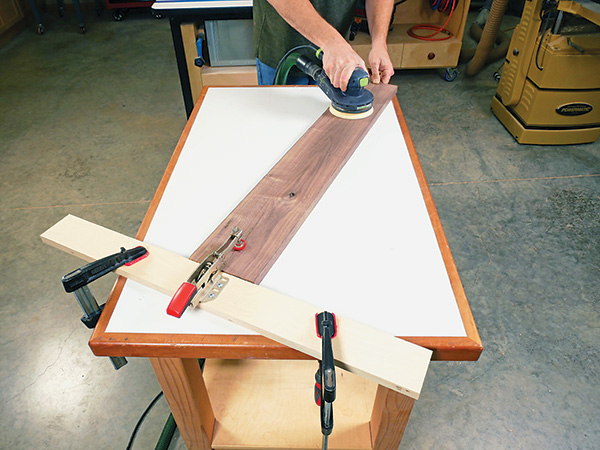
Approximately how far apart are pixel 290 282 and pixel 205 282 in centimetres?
15

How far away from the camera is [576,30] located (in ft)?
7.43

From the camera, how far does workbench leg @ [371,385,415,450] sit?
0.89m

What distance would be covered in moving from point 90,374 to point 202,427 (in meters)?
0.65

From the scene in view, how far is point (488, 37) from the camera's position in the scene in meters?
3.18

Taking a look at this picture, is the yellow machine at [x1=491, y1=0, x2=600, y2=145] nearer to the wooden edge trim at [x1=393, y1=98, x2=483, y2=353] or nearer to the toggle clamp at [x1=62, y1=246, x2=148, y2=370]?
the wooden edge trim at [x1=393, y1=98, x2=483, y2=353]

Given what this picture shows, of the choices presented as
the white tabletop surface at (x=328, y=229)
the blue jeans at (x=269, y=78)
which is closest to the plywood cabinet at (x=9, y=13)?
the blue jeans at (x=269, y=78)

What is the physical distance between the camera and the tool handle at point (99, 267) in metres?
0.67

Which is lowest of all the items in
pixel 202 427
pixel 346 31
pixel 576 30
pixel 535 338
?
pixel 535 338

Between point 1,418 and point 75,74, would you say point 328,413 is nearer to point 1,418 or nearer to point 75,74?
point 1,418

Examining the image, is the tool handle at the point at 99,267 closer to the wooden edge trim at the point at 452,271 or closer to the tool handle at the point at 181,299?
the tool handle at the point at 181,299

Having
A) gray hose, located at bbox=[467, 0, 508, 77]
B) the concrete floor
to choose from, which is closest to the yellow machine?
the concrete floor

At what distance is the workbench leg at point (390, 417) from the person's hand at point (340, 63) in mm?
749

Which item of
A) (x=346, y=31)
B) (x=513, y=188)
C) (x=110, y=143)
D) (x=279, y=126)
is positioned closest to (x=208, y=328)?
(x=279, y=126)

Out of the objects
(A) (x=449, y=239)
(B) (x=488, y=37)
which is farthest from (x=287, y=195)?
(B) (x=488, y=37)
